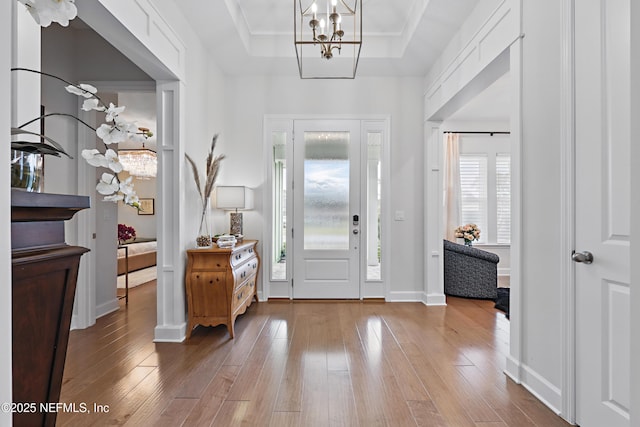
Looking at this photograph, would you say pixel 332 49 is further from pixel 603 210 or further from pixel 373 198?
pixel 603 210

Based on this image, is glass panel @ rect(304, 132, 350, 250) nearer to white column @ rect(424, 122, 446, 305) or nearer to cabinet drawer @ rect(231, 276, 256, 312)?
cabinet drawer @ rect(231, 276, 256, 312)

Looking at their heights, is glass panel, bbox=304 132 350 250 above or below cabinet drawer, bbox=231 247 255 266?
above

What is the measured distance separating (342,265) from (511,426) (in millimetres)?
2850

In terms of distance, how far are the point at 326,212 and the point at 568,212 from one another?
2.93m

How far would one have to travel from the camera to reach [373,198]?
4.61 meters

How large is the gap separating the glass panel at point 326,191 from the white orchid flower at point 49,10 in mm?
3810

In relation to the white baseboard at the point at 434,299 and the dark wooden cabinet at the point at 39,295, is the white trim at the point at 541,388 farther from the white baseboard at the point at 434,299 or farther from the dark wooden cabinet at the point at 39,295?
the dark wooden cabinet at the point at 39,295

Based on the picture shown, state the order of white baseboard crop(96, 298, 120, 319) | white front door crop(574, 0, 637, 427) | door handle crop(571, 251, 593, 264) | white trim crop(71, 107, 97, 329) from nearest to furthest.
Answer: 1. white front door crop(574, 0, 637, 427)
2. door handle crop(571, 251, 593, 264)
3. white trim crop(71, 107, 97, 329)
4. white baseboard crop(96, 298, 120, 319)

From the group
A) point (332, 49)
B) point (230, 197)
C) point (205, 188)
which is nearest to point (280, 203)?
point (230, 197)

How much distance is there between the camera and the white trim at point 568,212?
6.27ft

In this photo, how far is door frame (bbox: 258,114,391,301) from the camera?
179 inches

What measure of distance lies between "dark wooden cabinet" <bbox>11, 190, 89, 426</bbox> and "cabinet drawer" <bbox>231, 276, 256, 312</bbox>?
7.55 ft

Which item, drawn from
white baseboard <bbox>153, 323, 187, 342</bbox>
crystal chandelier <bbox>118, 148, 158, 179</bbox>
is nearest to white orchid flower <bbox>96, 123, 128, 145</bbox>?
white baseboard <bbox>153, 323, 187, 342</bbox>

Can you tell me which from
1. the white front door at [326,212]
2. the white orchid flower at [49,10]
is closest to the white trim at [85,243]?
the white front door at [326,212]
